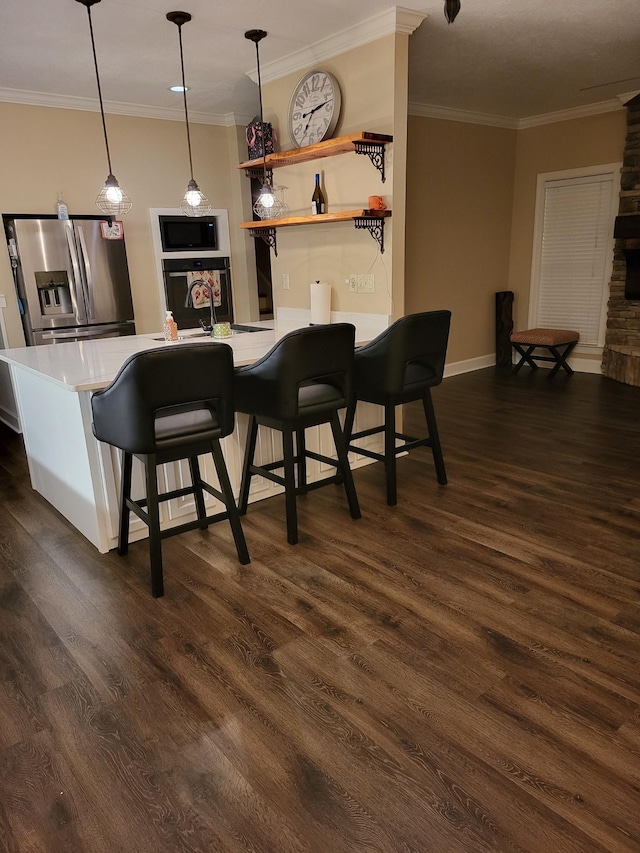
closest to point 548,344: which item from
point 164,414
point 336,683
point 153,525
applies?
point 164,414

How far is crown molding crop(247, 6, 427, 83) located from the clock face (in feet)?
0.38

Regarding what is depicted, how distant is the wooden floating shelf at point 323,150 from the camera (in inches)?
139

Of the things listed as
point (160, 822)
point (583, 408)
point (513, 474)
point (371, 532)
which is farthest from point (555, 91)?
point (160, 822)

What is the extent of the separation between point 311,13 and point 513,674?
3.47 meters

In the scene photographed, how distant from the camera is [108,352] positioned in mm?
3305

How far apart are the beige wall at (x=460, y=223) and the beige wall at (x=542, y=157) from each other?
98 millimetres

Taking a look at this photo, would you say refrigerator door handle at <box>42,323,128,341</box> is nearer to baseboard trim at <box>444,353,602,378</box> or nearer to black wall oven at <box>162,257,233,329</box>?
black wall oven at <box>162,257,233,329</box>

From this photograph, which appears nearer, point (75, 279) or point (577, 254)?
point (75, 279)

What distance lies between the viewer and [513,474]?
150 inches

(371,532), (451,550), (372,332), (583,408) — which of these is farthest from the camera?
(583,408)

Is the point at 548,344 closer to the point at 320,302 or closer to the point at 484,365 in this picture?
the point at 484,365

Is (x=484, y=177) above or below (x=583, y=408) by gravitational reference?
above

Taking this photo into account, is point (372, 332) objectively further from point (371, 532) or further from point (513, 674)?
point (513, 674)

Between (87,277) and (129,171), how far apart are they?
42.5 inches
